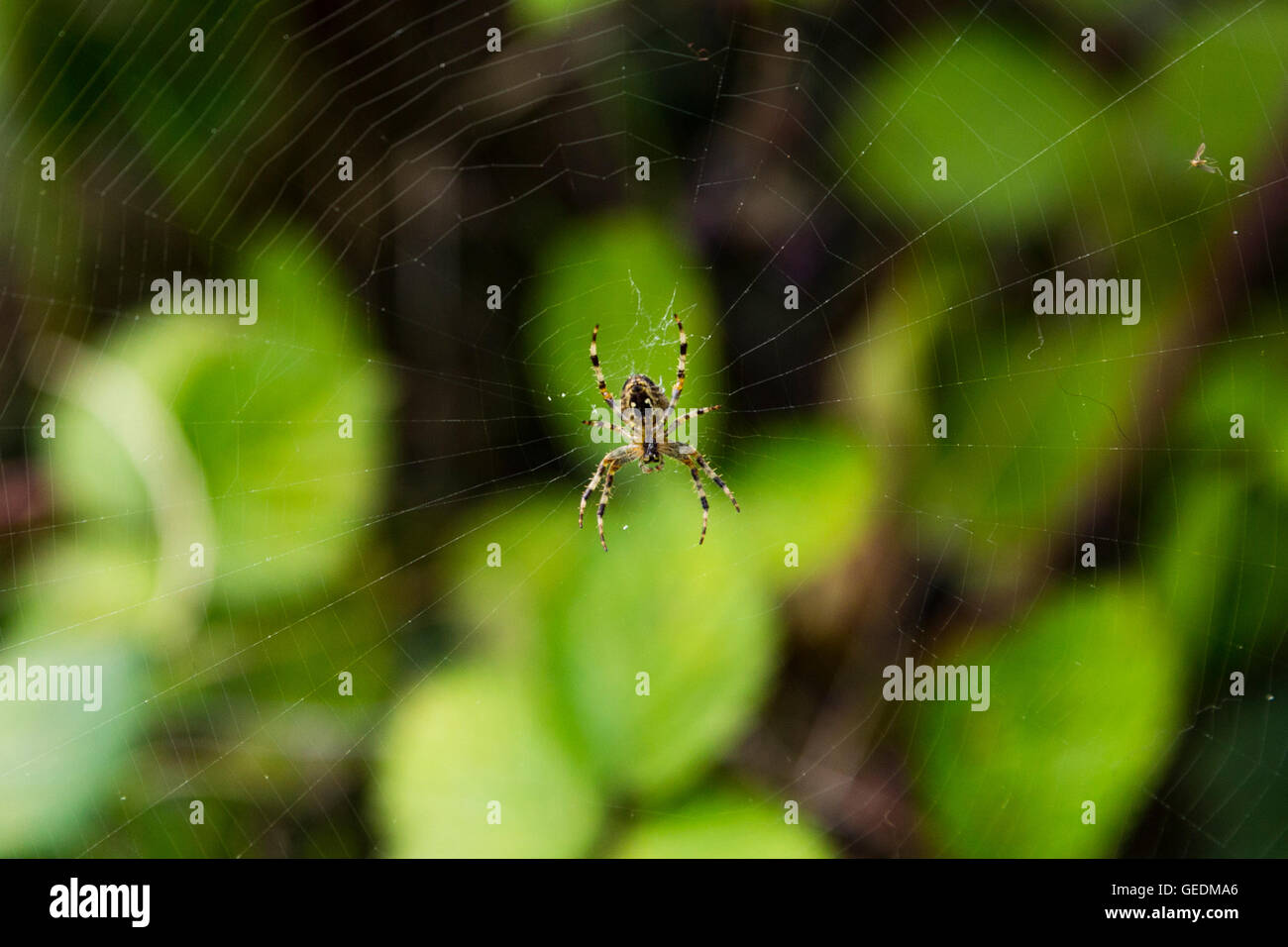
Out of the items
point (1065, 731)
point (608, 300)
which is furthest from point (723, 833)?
point (608, 300)

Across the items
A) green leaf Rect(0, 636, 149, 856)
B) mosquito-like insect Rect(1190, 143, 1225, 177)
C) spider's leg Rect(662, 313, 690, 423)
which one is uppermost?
mosquito-like insect Rect(1190, 143, 1225, 177)

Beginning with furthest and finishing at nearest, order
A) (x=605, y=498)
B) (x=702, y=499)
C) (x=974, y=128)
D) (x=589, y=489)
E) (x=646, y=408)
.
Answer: (x=646, y=408) → (x=605, y=498) → (x=589, y=489) → (x=702, y=499) → (x=974, y=128)

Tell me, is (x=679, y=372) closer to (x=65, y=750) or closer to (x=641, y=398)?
A: (x=641, y=398)

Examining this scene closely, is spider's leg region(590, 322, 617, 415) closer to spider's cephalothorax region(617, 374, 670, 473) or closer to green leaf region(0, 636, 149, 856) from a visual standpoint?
spider's cephalothorax region(617, 374, 670, 473)

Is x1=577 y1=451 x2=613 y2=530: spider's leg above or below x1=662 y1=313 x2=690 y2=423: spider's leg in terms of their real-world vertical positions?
below

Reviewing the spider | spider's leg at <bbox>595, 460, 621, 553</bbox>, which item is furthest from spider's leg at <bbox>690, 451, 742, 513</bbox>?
spider's leg at <bbox>595, 460, 621, 553</bbox>

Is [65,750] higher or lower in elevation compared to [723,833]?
higher

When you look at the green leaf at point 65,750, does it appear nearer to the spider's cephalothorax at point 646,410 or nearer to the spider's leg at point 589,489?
the spider's leg at point 589,489

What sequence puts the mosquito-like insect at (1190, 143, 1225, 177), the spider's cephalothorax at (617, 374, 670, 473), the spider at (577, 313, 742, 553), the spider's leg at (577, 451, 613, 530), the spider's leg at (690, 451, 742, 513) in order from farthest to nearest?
the spider's cephalothorax at (617, 374, 670, 473) < the spider at (577, 313, 742, 553) < the spider's leg at (690, 451, 742, 513) < the spider's leg at (577, 451, 613, 530) < the mosquito-like insect at (1190, 143, 1225, 177)
